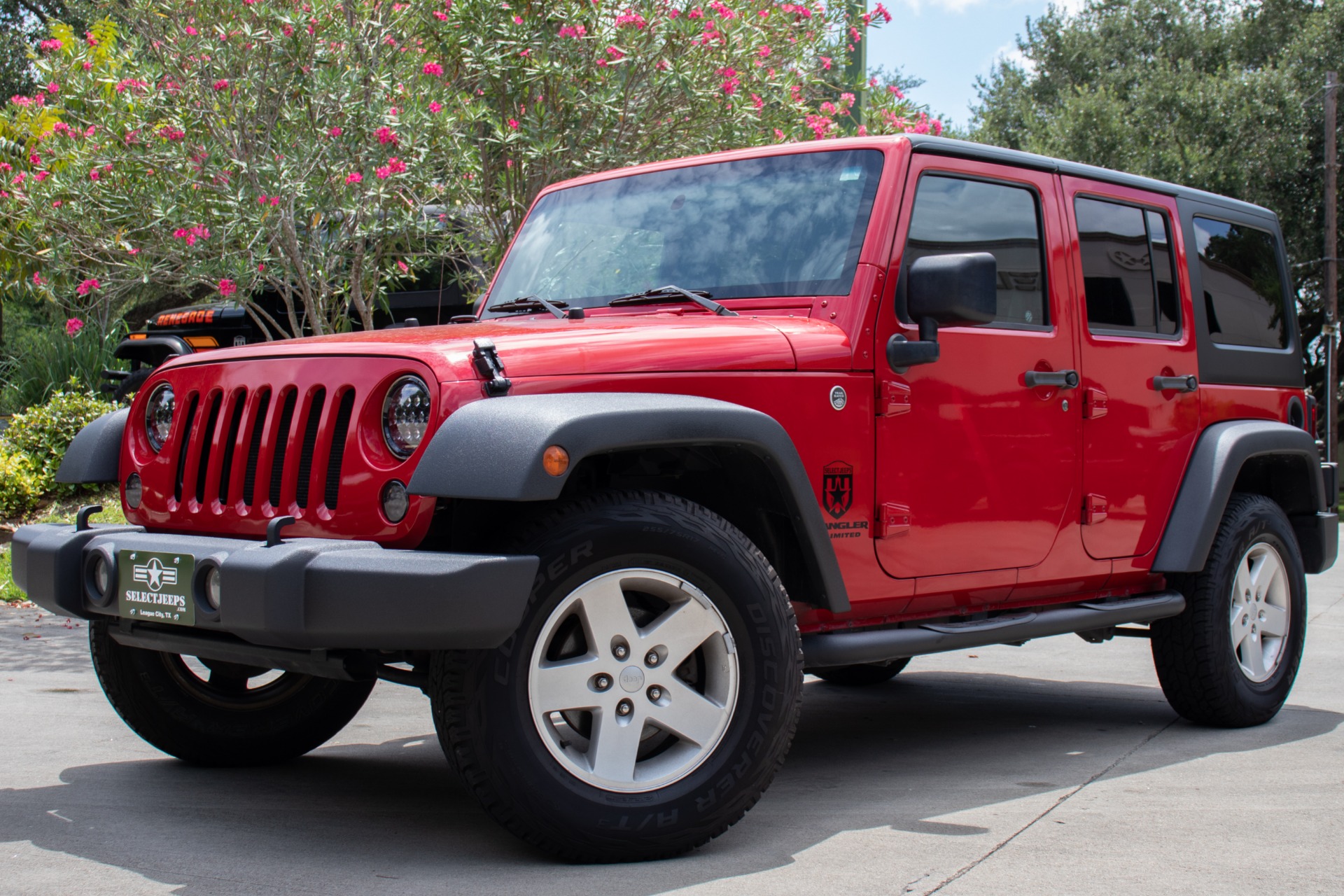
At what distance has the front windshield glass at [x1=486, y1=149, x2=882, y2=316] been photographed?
4.50m

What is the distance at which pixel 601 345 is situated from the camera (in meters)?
3.76

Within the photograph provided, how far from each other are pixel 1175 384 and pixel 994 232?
1145 millimetres

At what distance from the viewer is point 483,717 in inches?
132

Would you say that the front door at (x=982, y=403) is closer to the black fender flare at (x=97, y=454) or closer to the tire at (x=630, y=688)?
the tire at (x=630, y=688)

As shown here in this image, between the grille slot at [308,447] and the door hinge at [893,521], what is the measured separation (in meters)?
1.69

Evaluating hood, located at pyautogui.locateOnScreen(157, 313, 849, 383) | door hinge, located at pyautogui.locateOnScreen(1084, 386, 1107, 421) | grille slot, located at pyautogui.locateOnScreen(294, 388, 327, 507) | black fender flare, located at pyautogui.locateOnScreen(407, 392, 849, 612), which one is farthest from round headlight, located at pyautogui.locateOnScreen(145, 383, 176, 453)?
door hinge, located at pyautogui.locateOnScreen(1084, 386, 1107, 421)

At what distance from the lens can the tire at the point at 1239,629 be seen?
5.61m

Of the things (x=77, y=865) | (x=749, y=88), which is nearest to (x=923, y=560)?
(x=77, y=865)

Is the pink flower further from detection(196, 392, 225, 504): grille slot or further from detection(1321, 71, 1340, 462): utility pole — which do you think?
detection(1321, 71, 1340, 462): utility pole

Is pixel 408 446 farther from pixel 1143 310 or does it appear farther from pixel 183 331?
pixel 183 331

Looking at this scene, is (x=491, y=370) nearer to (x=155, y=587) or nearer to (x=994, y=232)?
(x=155, y=587)

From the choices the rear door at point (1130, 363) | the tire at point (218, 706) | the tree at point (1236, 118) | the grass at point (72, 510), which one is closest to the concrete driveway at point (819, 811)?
the tire at point (218, 706)

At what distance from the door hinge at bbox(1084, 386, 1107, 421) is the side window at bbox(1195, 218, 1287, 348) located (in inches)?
39.5

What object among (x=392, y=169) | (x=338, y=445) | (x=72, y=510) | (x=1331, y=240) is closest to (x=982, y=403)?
(x=338, y=445)
